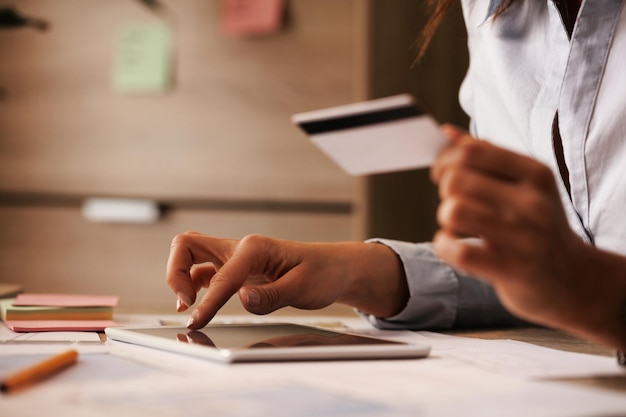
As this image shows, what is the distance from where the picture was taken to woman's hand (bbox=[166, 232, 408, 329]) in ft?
2.38

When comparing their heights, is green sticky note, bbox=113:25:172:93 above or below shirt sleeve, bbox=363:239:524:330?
above

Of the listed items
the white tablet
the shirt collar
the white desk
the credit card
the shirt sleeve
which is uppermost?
the shirt collar

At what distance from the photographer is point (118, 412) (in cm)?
39

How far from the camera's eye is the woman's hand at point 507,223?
0.44m

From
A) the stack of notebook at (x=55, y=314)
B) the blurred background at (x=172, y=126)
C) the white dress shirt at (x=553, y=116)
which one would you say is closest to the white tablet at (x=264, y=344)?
the stack of notebook at (x=55, y=314)

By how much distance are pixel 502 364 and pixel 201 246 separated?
1.19ft

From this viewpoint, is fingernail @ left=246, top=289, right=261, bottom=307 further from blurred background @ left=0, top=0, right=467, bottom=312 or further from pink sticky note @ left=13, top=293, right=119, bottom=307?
blurred background @ left=0, top=0, right=467, bottom=312

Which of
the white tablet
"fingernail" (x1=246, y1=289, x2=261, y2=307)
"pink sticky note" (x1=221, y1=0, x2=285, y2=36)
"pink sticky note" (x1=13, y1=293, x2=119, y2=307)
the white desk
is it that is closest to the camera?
the white desk

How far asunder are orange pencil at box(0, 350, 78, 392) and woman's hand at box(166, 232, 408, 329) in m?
0.18

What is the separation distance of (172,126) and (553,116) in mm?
1014

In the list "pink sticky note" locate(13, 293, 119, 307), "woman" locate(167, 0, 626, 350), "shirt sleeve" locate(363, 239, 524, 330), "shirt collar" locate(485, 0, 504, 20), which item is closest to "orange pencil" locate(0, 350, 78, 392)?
"woman" locate(167, 0, 626, 350)

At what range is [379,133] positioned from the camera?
46 cm

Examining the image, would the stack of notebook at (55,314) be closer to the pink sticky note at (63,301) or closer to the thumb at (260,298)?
the pink sticky note at (63,301)

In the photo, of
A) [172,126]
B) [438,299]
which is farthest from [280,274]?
[172,126]
